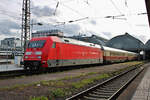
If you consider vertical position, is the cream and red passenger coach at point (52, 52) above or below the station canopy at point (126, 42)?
below

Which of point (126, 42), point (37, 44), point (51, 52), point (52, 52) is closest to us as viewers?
point (51, 52)

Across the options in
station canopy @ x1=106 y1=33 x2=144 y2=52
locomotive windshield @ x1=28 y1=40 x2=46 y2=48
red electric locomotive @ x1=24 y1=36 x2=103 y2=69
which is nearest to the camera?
red electric locomotive @ x1=24 y1=36 x2=103 y2=69

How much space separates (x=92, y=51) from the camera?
24.4 metres

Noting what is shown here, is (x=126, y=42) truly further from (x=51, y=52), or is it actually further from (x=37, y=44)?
(x=51, y=52)

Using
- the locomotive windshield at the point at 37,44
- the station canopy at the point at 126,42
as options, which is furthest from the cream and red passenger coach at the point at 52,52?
the station canopy at the point at 126,42

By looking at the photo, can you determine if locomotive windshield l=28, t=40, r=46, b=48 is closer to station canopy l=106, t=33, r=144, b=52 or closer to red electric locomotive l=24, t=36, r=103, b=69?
red electric locomotive l=24, t=36, r=103, b=69

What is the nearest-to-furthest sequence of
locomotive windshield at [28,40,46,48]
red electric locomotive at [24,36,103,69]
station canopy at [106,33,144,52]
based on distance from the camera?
red electric locomotive at [24,36,103,69] → locomotive windshield at [28,40,46,48] → station canopy at [106,33,144,52]

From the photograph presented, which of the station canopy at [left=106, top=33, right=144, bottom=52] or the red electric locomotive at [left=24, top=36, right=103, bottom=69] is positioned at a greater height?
the station canopy at [left=106, top=33, right=144, bottom=52]

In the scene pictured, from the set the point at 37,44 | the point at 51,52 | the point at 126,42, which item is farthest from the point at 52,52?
the point at 126,42

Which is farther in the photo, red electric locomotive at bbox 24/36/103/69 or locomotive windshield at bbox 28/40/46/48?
locomotive windshield at bbox 28/40/46/48

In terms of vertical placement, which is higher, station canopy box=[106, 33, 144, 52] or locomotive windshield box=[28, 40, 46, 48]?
station canopy box=[106, 33, 144, 52]

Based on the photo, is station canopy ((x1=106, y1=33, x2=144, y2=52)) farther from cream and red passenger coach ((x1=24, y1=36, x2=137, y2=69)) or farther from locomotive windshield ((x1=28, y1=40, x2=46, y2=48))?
locomotive windshield ((x1=28, y1=40, x2=46, y2=48))

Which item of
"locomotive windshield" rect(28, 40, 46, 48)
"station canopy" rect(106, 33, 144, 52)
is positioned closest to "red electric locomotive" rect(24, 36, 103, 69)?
"locomotive windshield" rect(28, 40, 46, 48)

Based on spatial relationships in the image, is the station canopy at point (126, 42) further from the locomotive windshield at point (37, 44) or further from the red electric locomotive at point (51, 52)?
the locomotive windshield at point (37, 44)
